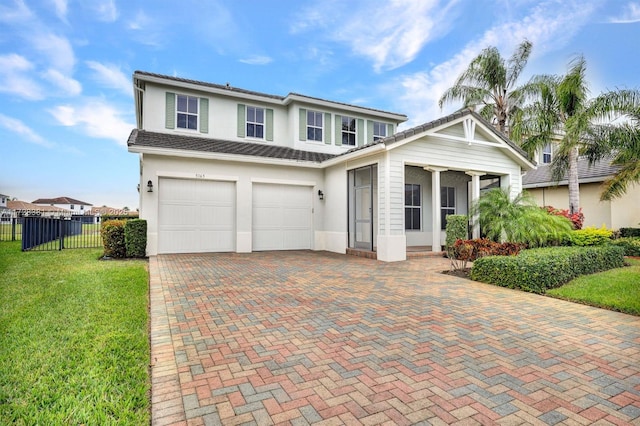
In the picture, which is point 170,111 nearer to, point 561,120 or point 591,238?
point 591,238

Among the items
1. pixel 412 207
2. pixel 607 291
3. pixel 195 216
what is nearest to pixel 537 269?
pixel 607 291

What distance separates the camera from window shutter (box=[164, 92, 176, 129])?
43.6 feet

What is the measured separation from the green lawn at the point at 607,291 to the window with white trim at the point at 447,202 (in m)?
7.00

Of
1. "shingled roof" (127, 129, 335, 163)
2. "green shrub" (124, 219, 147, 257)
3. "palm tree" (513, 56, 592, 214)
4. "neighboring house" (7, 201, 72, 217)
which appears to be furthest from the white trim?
"palm tree" (513, 56, 592, 214)

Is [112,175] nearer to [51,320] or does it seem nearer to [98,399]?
[51,320]

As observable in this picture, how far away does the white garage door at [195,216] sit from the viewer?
11.5 m

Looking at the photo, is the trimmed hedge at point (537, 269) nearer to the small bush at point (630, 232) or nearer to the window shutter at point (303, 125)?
the small bush at point (630, 232)

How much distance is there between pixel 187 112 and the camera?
13742 mm

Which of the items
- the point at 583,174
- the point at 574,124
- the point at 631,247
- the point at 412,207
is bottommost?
the point at 631,247

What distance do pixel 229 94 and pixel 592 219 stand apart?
17272mm

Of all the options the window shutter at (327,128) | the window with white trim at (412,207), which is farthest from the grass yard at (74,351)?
the window shutter at (327,128)

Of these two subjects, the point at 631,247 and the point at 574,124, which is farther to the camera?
the point at 574,124

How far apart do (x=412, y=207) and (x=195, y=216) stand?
8482 mm

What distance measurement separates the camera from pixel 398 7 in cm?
1122
